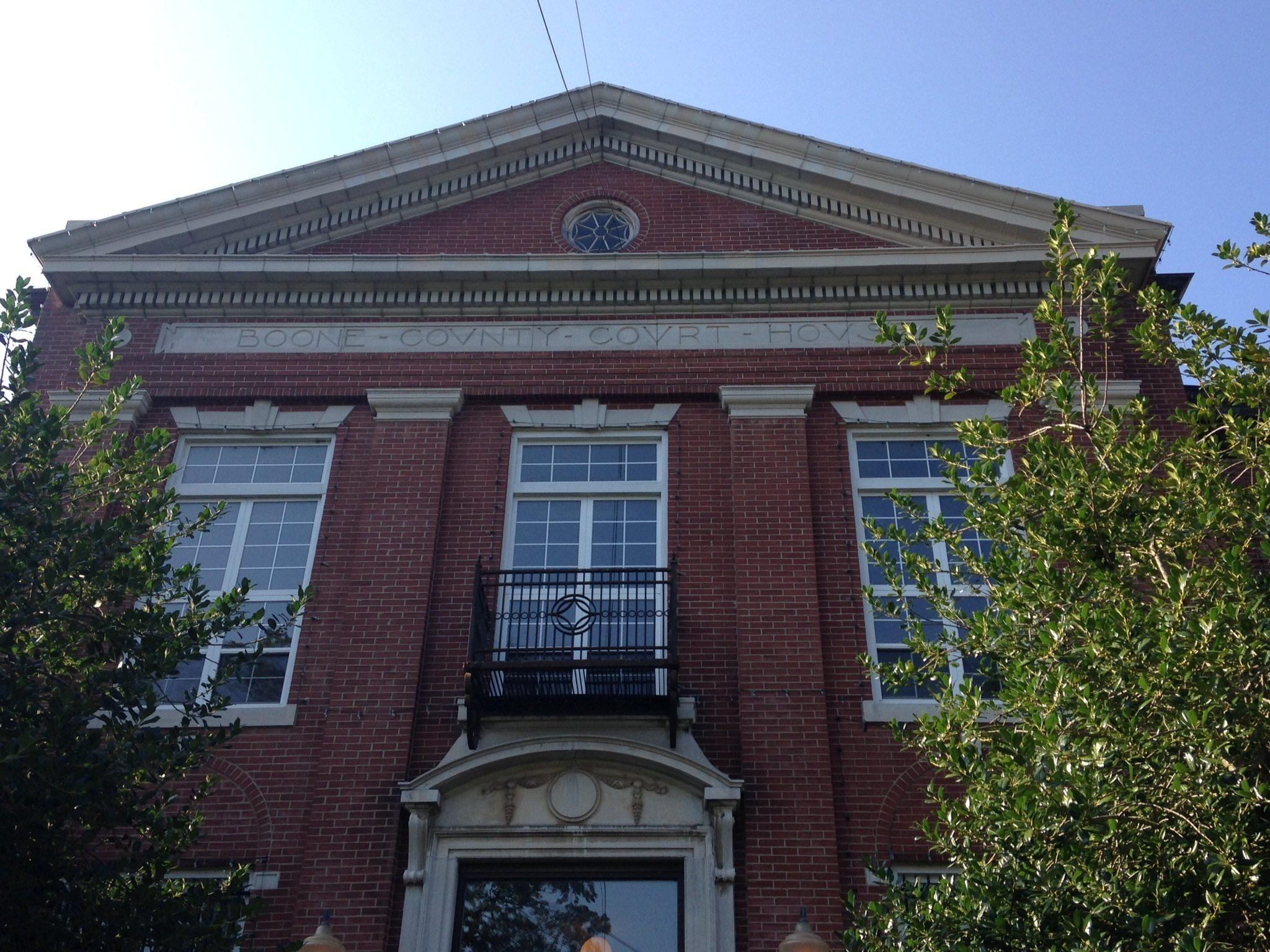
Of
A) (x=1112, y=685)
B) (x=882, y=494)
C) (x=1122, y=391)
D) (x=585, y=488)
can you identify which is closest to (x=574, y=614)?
(x=585, y=488)

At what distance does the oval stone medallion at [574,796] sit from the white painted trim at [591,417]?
396 cm

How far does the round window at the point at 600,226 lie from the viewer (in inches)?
601

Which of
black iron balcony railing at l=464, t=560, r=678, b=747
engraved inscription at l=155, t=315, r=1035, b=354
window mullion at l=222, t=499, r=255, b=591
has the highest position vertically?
engraved inscription at l=155, t=315, r=1035, b=354

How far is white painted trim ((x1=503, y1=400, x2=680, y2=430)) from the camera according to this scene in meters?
13.7

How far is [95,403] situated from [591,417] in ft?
17.5

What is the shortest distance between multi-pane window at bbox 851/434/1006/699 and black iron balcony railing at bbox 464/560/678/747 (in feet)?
6.64

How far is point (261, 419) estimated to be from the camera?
13.9m

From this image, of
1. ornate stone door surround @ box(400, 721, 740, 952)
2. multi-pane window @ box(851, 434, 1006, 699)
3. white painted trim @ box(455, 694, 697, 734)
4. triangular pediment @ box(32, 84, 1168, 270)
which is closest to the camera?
ornate stone door surround @ box(400, 721, 740, 952)

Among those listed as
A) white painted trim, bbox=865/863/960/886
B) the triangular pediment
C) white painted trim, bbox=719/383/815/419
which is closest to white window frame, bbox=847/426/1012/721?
white painted trim, bbox=719/383/815/419

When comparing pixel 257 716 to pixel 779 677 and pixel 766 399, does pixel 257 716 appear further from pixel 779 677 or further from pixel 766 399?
pixel 766 399

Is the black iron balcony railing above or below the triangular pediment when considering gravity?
below

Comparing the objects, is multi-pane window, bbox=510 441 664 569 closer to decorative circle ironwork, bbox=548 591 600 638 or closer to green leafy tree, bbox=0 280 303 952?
decorative circle ironwork, bbox=548 591 600 638

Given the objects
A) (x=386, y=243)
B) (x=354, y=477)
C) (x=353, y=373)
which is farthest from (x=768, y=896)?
(x=386, y=243)

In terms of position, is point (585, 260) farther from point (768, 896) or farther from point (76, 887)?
point (76, 887)
